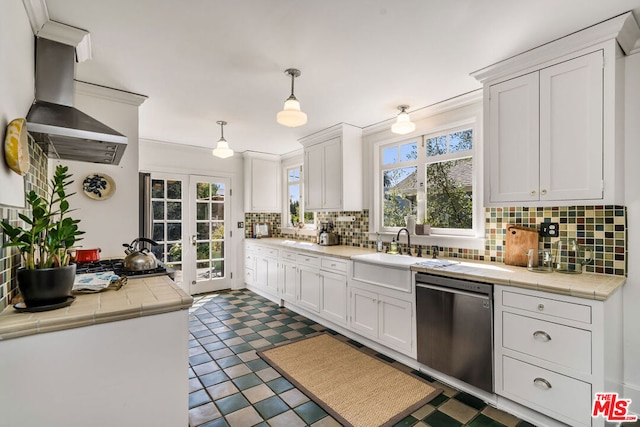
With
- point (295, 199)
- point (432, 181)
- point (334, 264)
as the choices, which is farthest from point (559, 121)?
point (295, 199)

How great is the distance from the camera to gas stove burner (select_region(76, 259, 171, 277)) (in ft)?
6.99

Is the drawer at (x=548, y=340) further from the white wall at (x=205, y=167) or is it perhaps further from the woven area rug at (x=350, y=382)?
the white wall at (x=205, y=167)

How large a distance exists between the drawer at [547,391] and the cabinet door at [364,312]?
3.78ft

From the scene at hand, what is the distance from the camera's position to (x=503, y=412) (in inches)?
80.1

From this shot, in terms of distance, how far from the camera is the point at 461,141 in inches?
121

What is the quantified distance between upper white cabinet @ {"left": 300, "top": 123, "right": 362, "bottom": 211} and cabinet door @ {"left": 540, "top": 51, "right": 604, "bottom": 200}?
2.09 m

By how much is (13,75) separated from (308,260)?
9.84 ft

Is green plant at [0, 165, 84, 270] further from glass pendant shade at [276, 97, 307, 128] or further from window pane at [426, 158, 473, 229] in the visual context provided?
window pane at [426, 158, 473, 229]

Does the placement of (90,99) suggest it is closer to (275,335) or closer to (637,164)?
(275,335)

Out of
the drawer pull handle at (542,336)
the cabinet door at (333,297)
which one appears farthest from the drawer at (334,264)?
the drawer pull handle at (542,336)

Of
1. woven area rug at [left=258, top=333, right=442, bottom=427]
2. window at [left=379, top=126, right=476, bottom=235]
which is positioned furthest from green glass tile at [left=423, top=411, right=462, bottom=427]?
window at [left=379, top=126, right=476, bottom=235]

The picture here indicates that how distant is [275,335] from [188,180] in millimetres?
2953

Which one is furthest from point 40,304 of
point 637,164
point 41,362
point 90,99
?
point 637,164

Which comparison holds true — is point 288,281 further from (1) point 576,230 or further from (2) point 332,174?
(1) point 576,230
